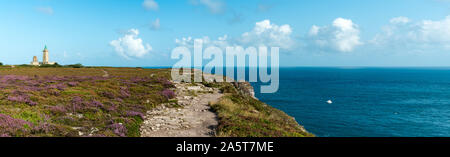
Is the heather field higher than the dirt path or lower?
higher

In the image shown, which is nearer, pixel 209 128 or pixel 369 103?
pixel 209 128

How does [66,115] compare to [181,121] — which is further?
[181,121]

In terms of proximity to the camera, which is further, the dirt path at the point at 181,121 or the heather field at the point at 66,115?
the dirt path at the point at 181,121

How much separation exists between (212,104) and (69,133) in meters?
13.0

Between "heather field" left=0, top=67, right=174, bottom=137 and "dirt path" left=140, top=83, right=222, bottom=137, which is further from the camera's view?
"dirt path" left=140, top=83, right=222, bottom=137

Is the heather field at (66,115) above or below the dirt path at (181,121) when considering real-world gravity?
above

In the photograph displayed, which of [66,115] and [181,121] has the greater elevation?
[66,115]
